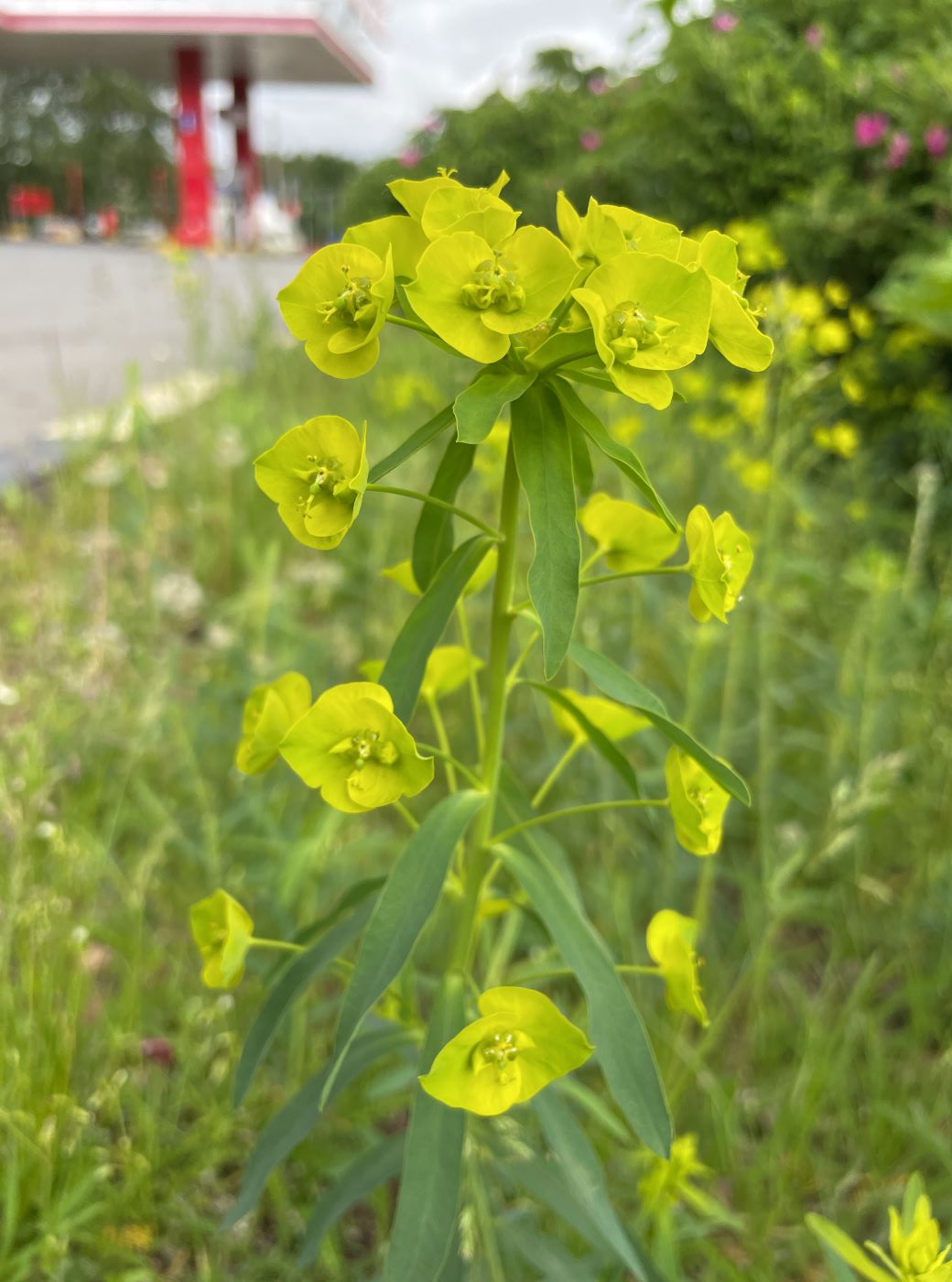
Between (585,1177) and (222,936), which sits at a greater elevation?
(222,936)

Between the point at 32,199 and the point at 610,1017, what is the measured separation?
24.4 metres

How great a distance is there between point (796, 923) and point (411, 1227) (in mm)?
1203

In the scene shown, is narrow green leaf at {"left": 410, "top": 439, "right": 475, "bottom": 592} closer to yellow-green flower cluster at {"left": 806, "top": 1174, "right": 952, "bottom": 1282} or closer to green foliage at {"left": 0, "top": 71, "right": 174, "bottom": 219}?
yellow-green flower cluster at {"left": 806, "top": 1174, "right": 952, "bottom": 1282}

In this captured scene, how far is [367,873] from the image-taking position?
5.21 feet

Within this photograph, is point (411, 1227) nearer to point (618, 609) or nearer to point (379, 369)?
point (618, 609)

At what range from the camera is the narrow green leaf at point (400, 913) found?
678 mm

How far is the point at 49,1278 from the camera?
1018mm

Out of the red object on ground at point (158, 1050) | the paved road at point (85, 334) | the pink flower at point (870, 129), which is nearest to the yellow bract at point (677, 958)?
the red object on ground at point (158, 1050)

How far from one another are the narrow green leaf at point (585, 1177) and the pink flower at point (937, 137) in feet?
11.4

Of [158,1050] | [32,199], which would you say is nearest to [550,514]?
[158,1050]

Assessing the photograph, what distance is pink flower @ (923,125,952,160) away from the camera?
131 inches

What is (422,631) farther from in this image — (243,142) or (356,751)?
(243,142)

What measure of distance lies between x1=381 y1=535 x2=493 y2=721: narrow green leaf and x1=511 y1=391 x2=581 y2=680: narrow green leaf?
0.31 ft

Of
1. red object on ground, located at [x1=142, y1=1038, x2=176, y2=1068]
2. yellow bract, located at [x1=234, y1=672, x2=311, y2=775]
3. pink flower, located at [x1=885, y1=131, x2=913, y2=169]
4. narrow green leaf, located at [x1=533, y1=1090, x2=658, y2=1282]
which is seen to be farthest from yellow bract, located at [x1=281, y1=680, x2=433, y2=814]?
pink flower, located at [x1=885, y1=131, x2=913, y2=169]
